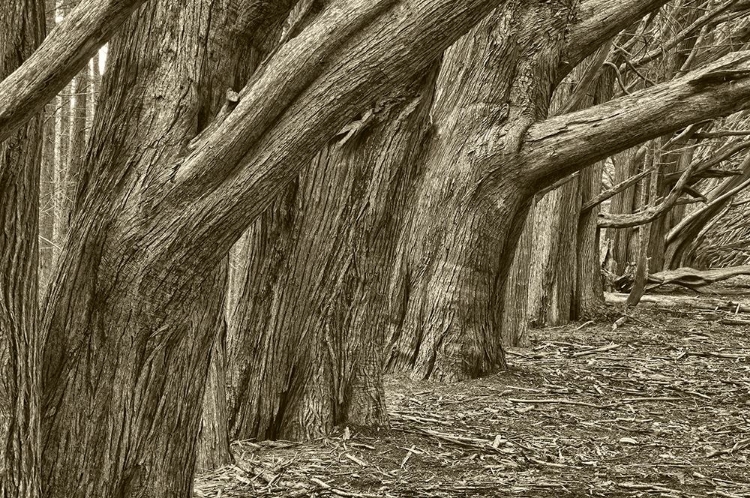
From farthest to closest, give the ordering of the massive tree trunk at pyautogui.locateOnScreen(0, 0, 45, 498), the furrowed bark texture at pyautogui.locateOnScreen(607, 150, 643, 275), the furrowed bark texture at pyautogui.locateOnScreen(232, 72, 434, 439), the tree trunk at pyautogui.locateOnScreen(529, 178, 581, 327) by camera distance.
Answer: the furrowed bark texture at pyautogui.locateOnScreen(607, 150, 643, 275) → the tree trunk at pyautogui.locateOnScreen(529, 178, 581, 327) → the furrowed bark texture at pyautogui.locateOnScreen(232, 72, 434, 439) → the massive tree trunk at pyautogui.locateOnScreen(0, 0, 45, 498)

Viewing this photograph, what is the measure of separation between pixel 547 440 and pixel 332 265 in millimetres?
2057

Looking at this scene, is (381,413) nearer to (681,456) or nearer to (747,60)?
(681,456)

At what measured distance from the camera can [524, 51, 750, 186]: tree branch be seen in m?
6.42

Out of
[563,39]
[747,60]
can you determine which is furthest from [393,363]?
[747,60]

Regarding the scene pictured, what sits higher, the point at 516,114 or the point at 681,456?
the point at 516,114

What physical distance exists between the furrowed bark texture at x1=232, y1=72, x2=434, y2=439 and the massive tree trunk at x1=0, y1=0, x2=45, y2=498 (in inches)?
87.4

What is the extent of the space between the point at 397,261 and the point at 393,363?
88 centimetres

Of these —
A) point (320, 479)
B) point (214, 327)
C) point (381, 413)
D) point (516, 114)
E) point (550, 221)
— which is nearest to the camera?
point (214, 327)

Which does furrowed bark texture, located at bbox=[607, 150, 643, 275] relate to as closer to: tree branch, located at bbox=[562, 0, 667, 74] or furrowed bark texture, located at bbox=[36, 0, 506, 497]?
tree branch, located at bbox=[562, 0, 667, 74]

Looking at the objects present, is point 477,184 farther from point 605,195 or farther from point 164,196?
point 164,196

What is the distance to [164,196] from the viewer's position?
140 inches

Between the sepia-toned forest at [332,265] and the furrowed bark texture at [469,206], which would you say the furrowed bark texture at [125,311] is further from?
the furrowed bark texture at [469,206]

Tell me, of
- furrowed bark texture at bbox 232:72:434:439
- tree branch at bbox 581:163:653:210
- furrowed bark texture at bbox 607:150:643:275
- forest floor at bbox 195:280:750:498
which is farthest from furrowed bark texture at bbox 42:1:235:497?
furrowed bark texture at bbox 607:150:643:275

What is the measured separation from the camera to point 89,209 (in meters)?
3.72
